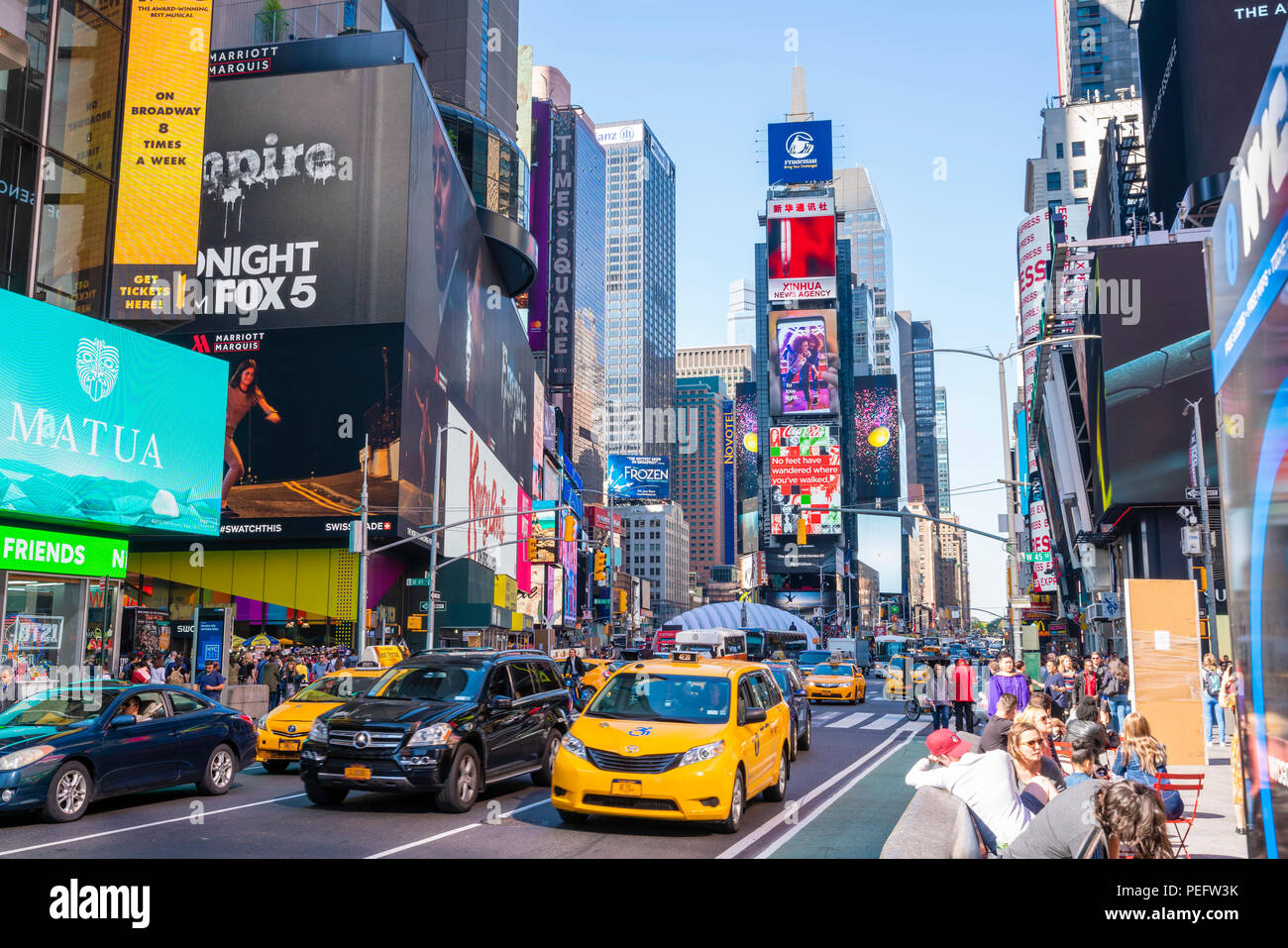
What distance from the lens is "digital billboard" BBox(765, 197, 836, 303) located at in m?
133

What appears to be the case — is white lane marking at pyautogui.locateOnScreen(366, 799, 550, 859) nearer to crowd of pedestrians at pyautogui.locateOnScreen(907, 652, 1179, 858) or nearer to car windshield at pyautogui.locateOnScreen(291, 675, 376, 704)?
crowd of pedestrians at pyautogui.locateOnScreen(907, 652, 1179, 858)

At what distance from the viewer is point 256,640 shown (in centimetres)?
4275

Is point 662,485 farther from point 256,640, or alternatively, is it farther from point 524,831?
point 524,831

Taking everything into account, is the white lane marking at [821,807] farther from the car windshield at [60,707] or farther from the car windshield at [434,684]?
the car windshield at [60,707]

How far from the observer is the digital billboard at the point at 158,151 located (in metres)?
29.2

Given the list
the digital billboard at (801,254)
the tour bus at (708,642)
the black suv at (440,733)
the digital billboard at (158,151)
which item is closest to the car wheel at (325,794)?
the black suv at (440,733)

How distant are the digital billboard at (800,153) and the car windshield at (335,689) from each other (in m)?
132

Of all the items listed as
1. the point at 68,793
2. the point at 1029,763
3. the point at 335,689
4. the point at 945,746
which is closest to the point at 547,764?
the point at 335,689

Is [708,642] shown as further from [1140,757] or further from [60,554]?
[1140,757]

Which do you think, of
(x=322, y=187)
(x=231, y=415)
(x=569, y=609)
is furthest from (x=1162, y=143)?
(x=569, y=609)

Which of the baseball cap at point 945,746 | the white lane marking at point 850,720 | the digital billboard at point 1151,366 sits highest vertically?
the digital billboard at point 1151,366

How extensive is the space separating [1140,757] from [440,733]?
24.6 feet

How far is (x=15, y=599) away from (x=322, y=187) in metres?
33.8

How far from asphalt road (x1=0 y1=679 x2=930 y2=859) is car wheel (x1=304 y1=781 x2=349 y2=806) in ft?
0.61
